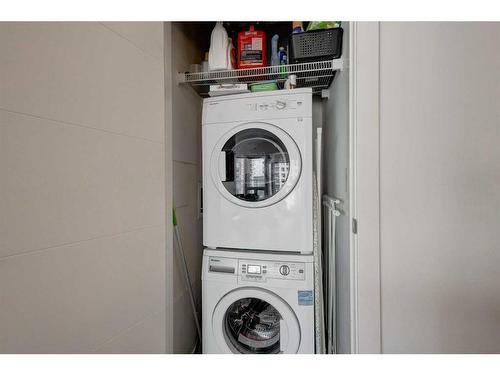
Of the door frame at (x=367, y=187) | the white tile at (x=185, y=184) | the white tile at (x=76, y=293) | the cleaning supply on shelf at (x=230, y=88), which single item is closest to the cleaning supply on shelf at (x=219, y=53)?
the cleaning supply on shelf at (x=230, y=88)

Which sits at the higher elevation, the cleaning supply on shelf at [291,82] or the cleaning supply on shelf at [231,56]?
the cleaning supply on shelf at [231,56]

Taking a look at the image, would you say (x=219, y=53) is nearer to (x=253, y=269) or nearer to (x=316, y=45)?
(x=316, y=45)

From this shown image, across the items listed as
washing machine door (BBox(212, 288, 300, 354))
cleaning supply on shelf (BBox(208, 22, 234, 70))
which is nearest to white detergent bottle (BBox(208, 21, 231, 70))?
cleaning supply on shelf (BBox(208, 22, 234, 70))

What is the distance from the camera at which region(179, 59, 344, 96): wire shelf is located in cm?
139

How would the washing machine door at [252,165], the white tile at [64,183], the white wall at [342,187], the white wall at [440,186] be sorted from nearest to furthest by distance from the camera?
the white tile at [64,183]
the white wall at [440,186]
the white wall at [342,187]
the washing machine door at [252,165]

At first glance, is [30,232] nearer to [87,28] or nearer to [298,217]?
[87,28]

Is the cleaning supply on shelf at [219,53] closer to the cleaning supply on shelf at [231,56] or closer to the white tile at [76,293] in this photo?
the cleaning supply on shelf at [231,56]

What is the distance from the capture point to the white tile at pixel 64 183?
617mm

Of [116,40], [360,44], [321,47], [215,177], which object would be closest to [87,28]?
[116,40]

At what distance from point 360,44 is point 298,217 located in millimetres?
858

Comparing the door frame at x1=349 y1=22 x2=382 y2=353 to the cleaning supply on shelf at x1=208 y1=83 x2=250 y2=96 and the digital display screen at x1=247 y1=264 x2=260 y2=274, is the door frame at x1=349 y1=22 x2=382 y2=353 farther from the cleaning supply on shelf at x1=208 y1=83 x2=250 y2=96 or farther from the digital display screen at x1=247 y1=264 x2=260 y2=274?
the cleaning supply on shelf at x1=208 y1=83 x2=250 y2=96

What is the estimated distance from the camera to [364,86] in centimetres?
91

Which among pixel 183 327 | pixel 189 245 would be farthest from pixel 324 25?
pixel 183 327

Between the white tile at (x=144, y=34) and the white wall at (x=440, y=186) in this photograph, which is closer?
the white wall at (x=440, y=186)
